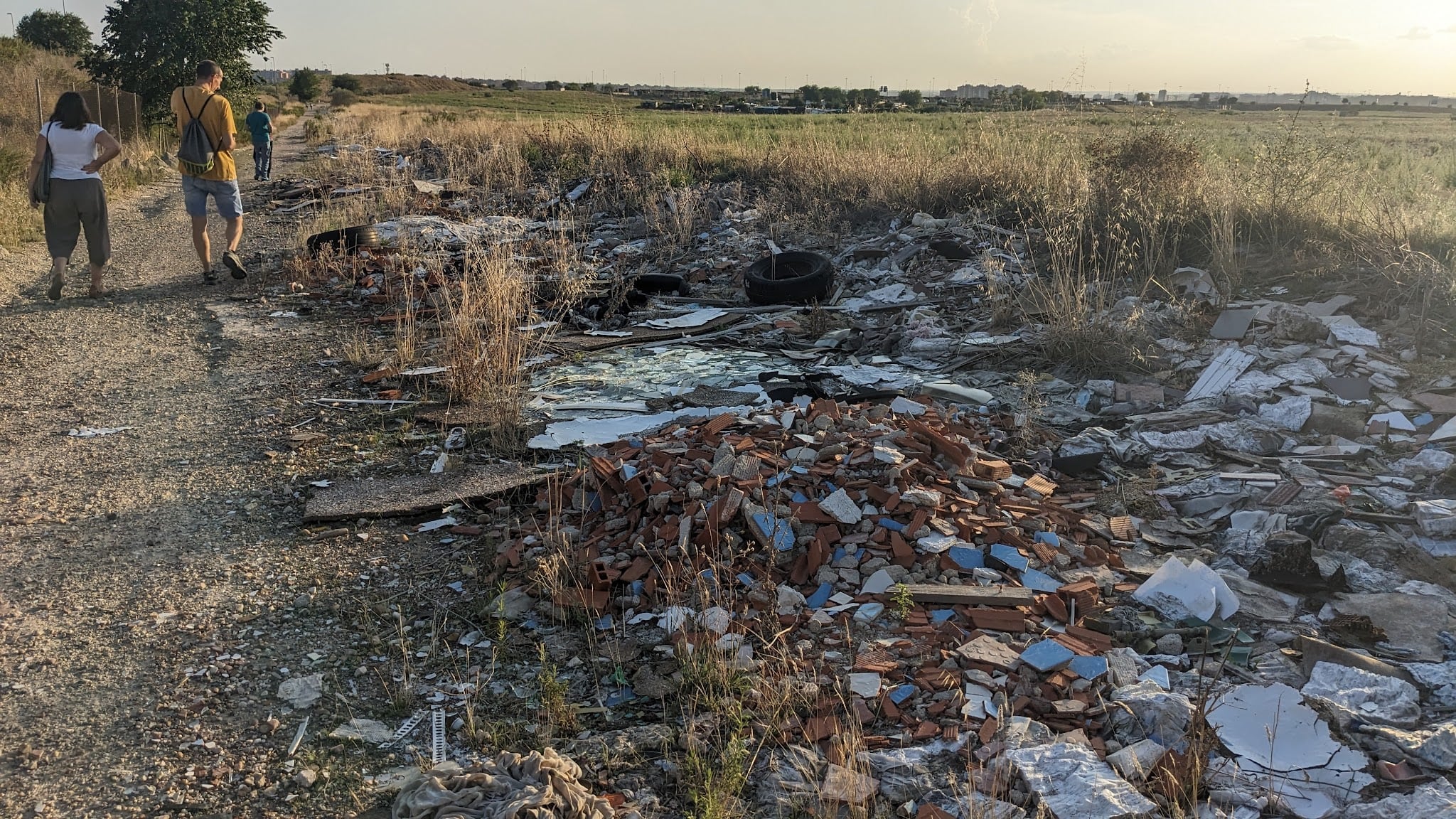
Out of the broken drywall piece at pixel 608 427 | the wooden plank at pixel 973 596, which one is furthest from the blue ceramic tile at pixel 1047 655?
the broken drywall piece at pixel 608 427

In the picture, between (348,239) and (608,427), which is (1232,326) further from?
(348,239)

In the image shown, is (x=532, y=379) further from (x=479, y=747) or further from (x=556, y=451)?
(x=479, y=747)

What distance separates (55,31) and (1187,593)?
6420 cm

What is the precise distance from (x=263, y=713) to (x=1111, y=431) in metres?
4.62

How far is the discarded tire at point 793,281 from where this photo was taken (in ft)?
28.3

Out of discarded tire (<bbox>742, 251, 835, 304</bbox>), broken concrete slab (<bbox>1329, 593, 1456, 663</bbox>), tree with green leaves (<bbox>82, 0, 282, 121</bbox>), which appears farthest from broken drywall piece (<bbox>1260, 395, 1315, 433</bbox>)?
tree with green leaves (<bbox>82, 0, 282, 121</bbox>)

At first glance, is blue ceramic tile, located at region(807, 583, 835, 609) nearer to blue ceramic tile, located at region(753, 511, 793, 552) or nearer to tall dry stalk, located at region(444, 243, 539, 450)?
blue ceramic tile, located at region(753, 511, 793, 552)

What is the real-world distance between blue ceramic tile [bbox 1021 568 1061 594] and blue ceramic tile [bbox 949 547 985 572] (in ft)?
0.58

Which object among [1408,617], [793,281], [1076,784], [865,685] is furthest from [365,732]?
[793,281]

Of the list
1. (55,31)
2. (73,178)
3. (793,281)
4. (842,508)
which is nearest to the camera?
(842,508)

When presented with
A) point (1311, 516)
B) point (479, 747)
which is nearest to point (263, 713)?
point (479, 747)

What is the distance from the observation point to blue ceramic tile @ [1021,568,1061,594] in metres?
3.71

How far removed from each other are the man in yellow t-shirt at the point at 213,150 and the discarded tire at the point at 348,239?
4.05 feet

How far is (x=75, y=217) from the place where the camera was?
7.87 m
